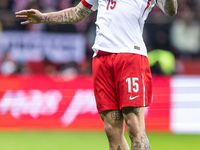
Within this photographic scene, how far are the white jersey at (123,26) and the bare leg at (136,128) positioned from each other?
0.53 meters

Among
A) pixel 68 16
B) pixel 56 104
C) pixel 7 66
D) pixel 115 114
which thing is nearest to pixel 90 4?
pixel 68 16

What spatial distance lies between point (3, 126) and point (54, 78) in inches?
55.3

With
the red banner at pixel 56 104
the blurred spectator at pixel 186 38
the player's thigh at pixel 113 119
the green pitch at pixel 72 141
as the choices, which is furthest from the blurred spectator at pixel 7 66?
the player's thigh at pixel 113 119

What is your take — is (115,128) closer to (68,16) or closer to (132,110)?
(132,110)

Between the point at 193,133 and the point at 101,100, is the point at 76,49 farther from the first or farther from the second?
the point at 101,100

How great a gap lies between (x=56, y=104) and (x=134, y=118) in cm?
556

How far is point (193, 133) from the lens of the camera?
365 inches

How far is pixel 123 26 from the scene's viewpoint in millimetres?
4078

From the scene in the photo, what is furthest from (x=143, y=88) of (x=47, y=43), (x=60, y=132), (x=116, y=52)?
(x=47, y=43)

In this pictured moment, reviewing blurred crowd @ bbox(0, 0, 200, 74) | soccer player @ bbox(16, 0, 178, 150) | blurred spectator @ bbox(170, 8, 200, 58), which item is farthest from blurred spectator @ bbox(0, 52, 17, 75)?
soccer player @ bbox(16, 0, 178, 150)

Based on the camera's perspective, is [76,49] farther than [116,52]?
Yes

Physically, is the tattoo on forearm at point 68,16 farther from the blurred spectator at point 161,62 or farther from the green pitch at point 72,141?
the blurred spectator at point 161,62

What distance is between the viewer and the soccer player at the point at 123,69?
4.00 m

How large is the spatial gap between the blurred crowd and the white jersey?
6.67 metres
